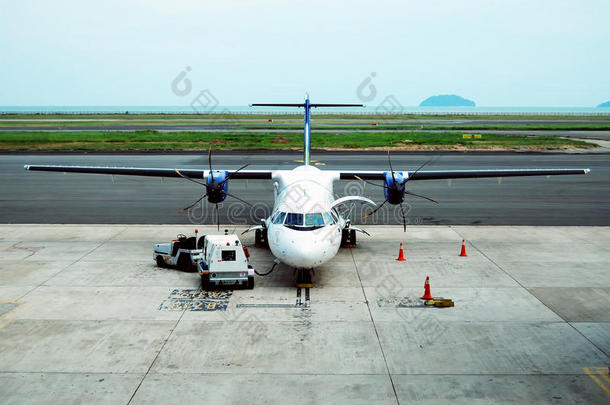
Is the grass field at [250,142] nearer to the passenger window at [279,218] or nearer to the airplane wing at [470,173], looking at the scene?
the airplane wing at [470,173]

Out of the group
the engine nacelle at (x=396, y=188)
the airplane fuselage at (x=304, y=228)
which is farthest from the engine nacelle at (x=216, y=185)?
the engine nacelle at (x=396, y=188)

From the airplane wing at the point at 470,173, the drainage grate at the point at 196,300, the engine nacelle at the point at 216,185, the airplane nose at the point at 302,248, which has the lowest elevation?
the drainage grate at the point at 196,300

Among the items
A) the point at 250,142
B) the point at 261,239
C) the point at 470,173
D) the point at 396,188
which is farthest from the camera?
the point at 250,142

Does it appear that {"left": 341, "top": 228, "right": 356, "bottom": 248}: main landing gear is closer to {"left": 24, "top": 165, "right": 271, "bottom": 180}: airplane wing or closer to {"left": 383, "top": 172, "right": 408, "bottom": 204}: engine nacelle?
{"left": 383, "top": 172, "right": 408, "bottom": 204}: engine nacelle

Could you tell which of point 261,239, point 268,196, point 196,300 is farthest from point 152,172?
point 268,196

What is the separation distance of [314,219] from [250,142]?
Answer: 5133 centimetres

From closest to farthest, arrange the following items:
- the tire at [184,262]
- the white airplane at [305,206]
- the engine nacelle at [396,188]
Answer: the white airplane at [305,206] → the tire at [184,262] → the engine nacelle at [396,188]

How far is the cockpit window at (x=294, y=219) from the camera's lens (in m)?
14.5

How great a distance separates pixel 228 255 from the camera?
14.5m

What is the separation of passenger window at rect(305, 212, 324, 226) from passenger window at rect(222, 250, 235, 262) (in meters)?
2.27

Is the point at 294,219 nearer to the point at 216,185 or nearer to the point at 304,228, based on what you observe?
the point at 304,228

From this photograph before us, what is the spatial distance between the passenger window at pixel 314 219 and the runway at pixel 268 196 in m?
9.57

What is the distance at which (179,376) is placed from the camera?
9.62 m

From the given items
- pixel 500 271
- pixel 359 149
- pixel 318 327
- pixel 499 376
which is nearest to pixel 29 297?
pixel 318 327
